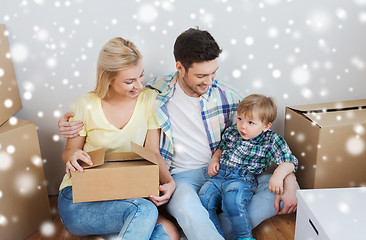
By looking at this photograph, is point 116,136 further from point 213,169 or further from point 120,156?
point 213,169

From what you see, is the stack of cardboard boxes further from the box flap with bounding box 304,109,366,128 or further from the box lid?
the box flap with bounding box 304,109,366,128

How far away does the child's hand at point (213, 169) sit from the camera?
5.01 feet

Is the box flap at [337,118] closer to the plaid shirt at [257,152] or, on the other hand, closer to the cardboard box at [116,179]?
the plaid shirt at [257,152]

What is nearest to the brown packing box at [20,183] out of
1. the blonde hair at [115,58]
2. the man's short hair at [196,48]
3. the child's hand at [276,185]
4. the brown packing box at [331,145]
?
the blonde hair at [115,58]

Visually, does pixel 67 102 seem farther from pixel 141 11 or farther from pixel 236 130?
pixel 236 130

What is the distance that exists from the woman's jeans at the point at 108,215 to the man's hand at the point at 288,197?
1.67 ft

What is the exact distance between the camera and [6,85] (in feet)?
5.09

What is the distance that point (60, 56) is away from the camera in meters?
1.67

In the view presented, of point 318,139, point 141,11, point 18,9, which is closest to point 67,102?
point 18,9

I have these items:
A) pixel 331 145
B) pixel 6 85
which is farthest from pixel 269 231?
pixel 6 85

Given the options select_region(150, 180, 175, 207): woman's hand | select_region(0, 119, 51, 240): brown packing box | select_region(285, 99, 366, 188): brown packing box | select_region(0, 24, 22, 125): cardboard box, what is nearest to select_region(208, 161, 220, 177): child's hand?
select_region(150, 180, 175, 207): woman's hand

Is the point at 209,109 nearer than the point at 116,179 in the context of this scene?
No

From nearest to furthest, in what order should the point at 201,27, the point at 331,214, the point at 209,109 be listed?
the point at 331,214 → the point at 209,109 → the point at 201,27

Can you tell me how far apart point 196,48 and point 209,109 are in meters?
0.32
